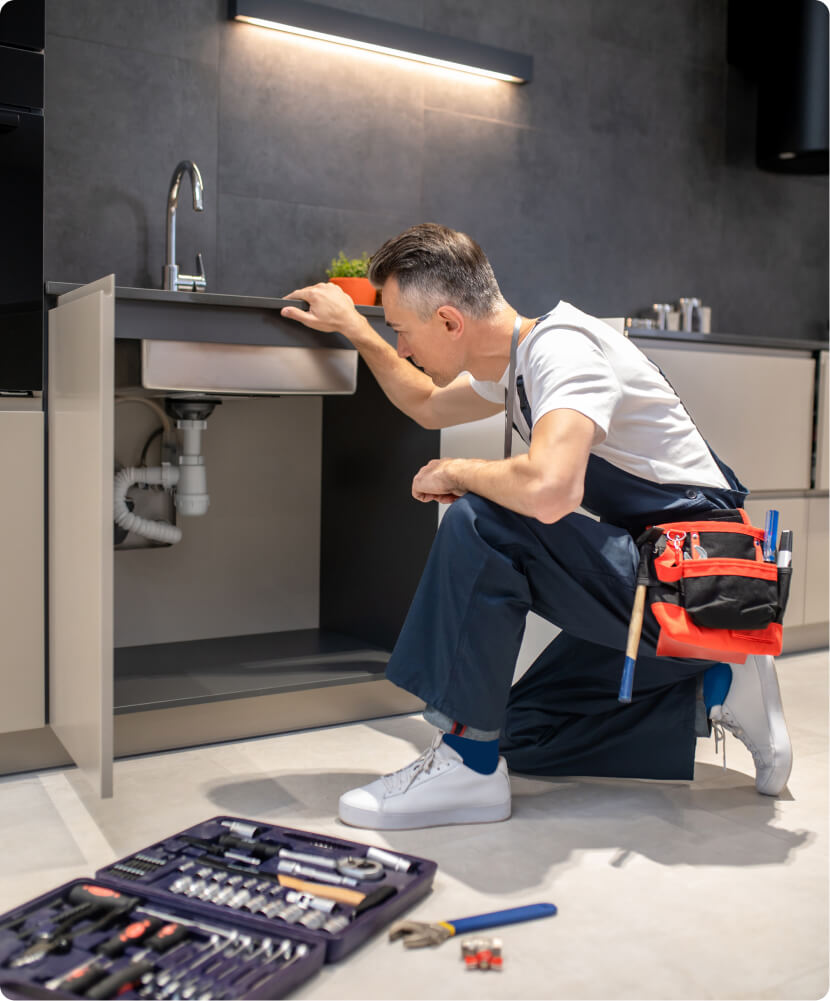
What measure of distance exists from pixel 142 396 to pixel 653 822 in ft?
4.93

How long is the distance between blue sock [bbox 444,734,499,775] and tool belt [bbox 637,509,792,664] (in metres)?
0.35

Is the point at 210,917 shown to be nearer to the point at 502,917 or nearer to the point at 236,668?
the point at 502,917

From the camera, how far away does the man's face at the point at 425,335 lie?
2.00 meters

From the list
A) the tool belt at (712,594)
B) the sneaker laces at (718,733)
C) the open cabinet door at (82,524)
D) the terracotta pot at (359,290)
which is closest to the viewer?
the open cabinet door at (82,524)

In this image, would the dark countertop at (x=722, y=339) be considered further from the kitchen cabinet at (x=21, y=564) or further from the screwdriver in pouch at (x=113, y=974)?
the screwdriver in pouch at (x=113, y=974)

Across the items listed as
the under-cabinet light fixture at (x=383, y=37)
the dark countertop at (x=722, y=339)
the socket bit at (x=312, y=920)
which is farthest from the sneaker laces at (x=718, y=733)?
the under-cabinet light fixture at (x=383, y=37)

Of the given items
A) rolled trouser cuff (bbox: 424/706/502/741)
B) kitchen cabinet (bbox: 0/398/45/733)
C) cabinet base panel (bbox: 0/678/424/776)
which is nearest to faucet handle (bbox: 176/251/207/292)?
kitchen cabinet (bbox: 0/398/45/733)

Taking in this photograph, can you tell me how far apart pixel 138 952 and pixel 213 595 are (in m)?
1.50

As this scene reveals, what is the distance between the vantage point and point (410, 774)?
6.14ft

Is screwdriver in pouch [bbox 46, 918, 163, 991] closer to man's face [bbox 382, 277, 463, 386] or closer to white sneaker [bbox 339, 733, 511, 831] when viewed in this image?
white sneaker [bbox 339, 733, 511, 831]

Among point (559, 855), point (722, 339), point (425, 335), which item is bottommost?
point (559, 855)

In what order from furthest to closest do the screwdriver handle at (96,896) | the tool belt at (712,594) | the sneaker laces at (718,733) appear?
the sneaker laces at (718,733) < the tool belt at (712,594) < the screwdriver handle at (96,896)

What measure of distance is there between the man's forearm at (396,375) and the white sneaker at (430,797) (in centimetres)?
77

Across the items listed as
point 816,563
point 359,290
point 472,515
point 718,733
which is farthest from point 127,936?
point 816,563
